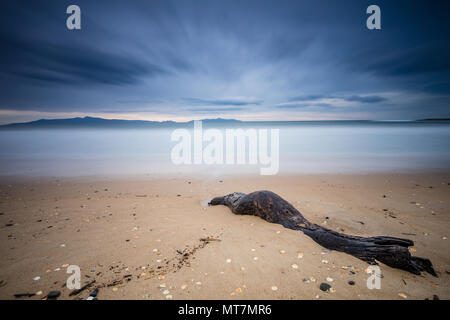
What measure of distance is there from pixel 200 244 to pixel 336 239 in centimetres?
302

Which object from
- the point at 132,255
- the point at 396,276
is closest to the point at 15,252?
the point at 132,255

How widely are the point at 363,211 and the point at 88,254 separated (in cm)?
792

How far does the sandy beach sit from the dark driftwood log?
19cm

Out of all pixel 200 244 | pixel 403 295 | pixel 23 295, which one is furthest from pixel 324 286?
pixel 23 295

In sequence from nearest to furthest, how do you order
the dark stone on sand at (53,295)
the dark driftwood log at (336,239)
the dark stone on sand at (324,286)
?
the dark stone on sand at (53,295) < the dark stone on sand at (324,286) < the dark driftwood log at (336,239)

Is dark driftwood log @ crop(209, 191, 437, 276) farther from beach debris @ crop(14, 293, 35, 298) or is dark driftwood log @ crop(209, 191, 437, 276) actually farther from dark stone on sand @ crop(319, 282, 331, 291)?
beach debris @ crop(14, 293, 35, 298)

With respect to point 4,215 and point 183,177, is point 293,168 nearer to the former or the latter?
point 183,177

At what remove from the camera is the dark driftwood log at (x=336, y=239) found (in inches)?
145

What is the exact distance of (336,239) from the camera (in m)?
4.38

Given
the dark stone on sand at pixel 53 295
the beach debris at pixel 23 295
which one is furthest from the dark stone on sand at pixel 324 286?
the beach debris at pixel 23 295

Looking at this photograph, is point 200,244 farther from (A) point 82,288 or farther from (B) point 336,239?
(B) point 336,239

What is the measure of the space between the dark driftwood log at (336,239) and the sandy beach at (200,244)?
0.62 feet

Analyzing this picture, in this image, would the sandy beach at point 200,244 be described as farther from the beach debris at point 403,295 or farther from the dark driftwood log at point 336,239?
the dark driftwood log at point 336,239

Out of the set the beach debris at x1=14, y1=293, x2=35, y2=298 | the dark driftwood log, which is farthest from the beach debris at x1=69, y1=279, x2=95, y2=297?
the dark driftwood log
